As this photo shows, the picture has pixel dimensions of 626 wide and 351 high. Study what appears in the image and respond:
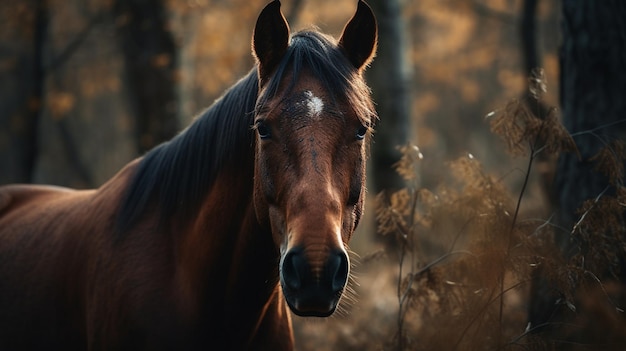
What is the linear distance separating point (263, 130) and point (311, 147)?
0.31 m

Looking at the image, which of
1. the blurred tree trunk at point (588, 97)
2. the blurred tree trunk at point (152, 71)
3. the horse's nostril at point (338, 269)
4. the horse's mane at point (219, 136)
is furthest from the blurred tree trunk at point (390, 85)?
the horse's nostril at point (338, 269)

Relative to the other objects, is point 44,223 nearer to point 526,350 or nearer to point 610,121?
point 526,350

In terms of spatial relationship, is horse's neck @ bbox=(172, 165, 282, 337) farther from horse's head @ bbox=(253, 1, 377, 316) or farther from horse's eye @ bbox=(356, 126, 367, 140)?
horse's eye @ bbox=(356, 126, 367, 140)

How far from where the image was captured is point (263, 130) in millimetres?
3377

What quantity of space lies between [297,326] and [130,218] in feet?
13.9

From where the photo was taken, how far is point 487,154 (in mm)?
28891

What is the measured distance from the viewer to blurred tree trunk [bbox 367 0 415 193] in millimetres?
9898

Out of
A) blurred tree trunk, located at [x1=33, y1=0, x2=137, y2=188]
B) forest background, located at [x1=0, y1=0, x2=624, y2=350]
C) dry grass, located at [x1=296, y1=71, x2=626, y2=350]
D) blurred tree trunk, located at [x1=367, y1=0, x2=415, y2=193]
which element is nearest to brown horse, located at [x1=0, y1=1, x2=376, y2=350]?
forest background, located at [x1=0, y1=0, x2=624, y2=350]

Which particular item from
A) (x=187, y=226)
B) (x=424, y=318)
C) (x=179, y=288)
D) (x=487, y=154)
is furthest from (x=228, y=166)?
(x=487, y=154)

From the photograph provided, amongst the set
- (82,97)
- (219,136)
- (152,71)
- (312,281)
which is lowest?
(82,97)

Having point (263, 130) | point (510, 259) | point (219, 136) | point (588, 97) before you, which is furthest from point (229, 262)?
point (588, 97)

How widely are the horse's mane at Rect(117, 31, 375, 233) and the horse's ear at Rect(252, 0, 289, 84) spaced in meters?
0.06

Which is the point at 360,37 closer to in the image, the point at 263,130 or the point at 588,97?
the point at 263,130

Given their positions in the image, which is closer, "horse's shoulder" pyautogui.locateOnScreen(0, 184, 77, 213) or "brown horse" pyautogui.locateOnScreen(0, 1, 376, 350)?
"brown horse" pyautogui.locateOnScreen(0, 1, 376, 350)
